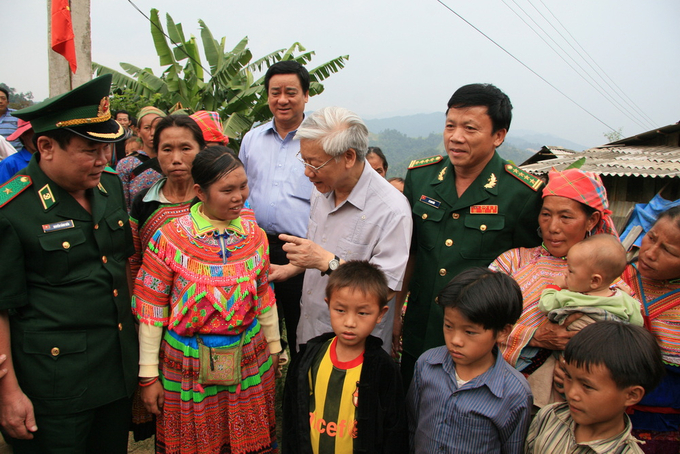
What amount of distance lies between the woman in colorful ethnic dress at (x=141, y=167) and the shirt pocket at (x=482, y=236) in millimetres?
2156

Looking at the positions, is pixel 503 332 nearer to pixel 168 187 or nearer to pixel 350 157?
pixel 350 157

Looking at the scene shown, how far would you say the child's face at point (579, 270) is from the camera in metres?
1.96

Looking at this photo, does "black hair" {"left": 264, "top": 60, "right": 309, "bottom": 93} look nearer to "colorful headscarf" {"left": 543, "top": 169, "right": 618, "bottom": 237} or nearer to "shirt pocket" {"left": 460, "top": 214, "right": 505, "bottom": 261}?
"shirt pocket" {"left": 460, "top": 214, "right": 505, "bottom": 261}

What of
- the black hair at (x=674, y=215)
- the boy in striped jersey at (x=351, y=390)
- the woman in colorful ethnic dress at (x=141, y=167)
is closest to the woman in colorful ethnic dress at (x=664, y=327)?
the black hair at (x=674, y=215)

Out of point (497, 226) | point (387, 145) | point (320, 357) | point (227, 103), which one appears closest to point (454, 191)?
point (497, 226)

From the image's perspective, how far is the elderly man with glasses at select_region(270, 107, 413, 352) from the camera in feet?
7.39

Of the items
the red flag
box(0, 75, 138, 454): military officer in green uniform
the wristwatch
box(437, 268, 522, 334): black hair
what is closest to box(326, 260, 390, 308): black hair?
the wristwatch

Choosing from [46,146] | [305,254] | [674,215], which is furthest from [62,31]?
[674,215]

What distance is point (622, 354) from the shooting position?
1.64 metres

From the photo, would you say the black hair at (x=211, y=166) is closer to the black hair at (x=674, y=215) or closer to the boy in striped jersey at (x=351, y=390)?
the boy in striped jersey at (x=351, y=390)

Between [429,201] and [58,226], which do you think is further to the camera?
[429,201]

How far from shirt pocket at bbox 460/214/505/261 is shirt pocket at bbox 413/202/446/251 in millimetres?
169

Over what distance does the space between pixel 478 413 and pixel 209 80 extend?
9551 mm

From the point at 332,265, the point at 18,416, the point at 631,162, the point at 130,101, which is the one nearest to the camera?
the point at 18,416
